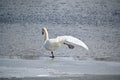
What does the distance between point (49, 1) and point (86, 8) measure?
1.02 meters

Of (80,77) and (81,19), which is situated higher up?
(81,19)

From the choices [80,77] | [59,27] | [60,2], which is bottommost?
[80,77]

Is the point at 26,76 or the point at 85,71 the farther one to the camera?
the point at 85,71

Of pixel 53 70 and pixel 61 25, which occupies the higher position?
pixel 61 25

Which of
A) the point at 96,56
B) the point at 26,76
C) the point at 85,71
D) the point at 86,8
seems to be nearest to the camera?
the point at 26,76

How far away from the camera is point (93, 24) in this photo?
945cm

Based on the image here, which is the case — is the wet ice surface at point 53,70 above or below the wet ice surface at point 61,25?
below

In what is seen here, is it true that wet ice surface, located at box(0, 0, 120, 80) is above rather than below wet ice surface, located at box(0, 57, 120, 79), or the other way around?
above

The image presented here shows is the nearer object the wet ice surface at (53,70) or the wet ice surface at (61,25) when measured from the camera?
the wet ice surface at (53,70)

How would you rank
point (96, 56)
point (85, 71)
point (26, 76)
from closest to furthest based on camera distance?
1. point (26, 76)
2. point (85, 71)
3. point (96, 56)

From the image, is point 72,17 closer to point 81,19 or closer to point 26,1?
point 81,19

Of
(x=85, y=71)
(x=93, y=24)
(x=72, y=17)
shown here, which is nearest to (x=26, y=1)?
(x=72, y=17)

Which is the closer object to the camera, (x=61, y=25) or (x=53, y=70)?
(x=53, y=70)

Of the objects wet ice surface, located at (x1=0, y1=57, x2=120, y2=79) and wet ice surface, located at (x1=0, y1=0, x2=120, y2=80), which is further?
wet ice surface, located at (x1=0, y1=0, x2=120, y2=80)
